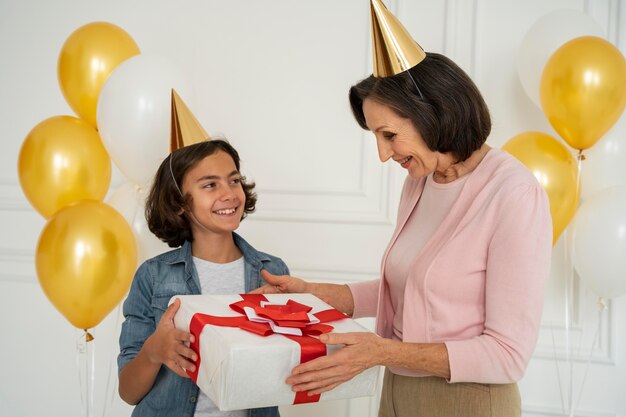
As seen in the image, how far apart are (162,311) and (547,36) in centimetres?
153

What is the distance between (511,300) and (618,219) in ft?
3.16

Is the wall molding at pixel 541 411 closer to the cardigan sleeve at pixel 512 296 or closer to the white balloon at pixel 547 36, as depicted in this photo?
the white balloon at pixel 547 36

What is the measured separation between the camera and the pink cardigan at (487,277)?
4.17 feet

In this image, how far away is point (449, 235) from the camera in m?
1.38

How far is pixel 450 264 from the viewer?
1.35m

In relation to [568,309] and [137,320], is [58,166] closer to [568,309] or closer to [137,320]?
[137,320]

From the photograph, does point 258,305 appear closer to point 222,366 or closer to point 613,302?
point 222,366

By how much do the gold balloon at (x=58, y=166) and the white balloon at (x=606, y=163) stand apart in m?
1.73

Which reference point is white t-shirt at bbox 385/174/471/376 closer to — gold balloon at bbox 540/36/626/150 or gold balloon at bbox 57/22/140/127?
gold balloon at bbox 540/36/626/150

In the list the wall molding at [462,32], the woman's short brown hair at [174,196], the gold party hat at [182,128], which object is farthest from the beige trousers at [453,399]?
the wall molding at [462,32]

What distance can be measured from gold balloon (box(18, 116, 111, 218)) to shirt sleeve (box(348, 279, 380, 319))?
3.50ft

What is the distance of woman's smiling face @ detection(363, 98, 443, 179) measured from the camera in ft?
4.63

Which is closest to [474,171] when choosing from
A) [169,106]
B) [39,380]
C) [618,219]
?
[618,219]

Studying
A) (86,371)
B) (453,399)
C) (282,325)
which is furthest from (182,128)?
(453,399)
